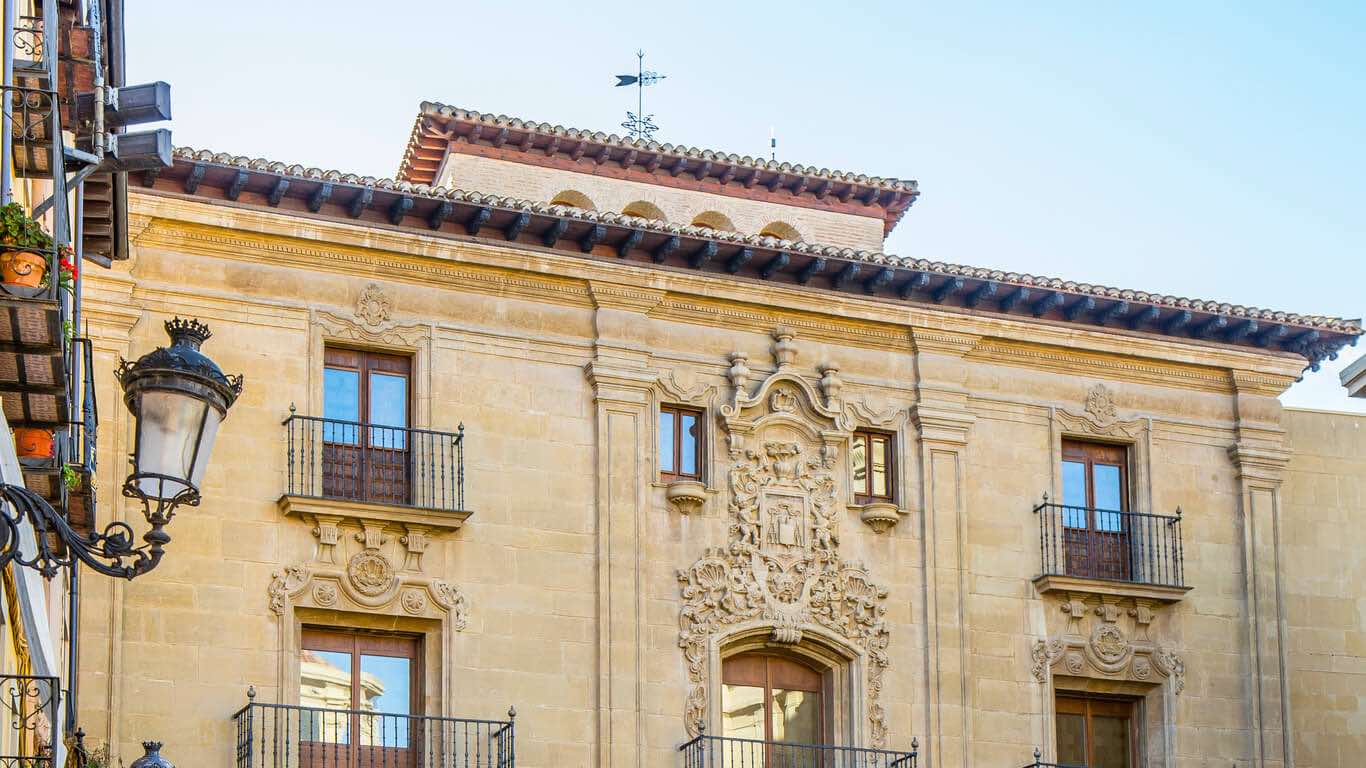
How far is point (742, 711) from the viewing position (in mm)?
21594

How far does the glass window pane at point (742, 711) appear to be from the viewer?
21.5m

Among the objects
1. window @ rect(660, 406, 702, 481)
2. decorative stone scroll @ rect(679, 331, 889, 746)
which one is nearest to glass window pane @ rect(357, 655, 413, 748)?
decorative stone scroll @ rect(679, 331, 889, 746)

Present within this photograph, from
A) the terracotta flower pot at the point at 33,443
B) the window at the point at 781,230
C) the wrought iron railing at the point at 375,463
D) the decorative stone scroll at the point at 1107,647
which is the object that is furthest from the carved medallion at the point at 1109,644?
the terracotta flower pot at the point at 33,443

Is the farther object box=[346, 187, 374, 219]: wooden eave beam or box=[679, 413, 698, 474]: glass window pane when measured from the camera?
box=[679, 413, 698, 474]: glass window pane

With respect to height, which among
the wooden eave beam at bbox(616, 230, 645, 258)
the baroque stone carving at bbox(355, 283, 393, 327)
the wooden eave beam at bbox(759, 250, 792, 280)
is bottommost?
the baroque stone carving at bbox(355, 283, 393, 327)

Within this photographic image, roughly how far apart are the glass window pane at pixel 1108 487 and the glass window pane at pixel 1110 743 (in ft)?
6.72

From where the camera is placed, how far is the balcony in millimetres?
22516

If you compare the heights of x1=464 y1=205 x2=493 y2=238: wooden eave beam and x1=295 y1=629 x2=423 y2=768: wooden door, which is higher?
x1=464 y1=205 x2=493 y2=238: wooden eave beam

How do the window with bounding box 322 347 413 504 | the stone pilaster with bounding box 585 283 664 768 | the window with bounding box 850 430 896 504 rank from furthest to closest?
the window with bounding box 850 430 896 504 → the stone pilaster with bounding box 585 283 664 768 → the window with bounding box 322 347 413 504

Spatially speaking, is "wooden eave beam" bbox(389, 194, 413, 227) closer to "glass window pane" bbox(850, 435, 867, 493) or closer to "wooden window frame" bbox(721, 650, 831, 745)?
"glass window pane" bbox(850, 435, 867, 493)

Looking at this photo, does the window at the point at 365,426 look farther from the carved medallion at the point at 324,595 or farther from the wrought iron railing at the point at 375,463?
the carved medallion at the point at 324,595

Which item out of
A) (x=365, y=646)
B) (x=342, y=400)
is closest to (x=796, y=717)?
(x=365, y=646)

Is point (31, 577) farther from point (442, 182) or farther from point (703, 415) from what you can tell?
point (442, 182)

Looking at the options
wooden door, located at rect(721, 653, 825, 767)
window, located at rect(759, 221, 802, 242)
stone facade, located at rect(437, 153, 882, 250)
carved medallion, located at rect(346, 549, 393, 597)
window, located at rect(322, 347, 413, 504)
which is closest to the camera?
carved medallion, located at rect(346, 549, 393, 597)
